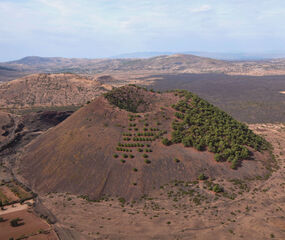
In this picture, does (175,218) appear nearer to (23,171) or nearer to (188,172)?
(188,172)

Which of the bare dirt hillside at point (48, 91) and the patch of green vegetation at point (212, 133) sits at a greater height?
the bare dirt hillside at point (48, 91)

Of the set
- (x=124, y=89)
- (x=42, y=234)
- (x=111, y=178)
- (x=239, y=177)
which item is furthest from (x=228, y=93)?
(x=42, y=234)

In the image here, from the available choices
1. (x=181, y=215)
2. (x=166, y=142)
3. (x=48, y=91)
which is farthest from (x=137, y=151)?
(x=48, y=91)

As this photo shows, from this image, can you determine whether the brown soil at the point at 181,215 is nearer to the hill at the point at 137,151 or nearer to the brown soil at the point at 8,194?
the hill at the point at 137,151

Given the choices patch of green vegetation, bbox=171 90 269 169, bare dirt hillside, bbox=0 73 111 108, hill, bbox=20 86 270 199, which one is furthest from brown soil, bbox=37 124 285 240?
bare dirt hillside, bbox=0 73 111 108

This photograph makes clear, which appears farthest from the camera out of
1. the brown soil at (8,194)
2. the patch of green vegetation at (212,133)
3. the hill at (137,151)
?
the patch of green vegetation at (212,133)

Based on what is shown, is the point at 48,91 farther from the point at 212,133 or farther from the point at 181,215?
the point at 181,215

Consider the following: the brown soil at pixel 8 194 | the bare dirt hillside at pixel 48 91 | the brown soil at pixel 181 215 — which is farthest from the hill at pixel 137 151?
the bare dirt hillside at pixel 48 91

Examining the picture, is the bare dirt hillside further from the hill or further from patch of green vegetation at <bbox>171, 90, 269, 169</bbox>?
patch of green vegetation at <bbox>171, 90, 269, 169</bbox>
